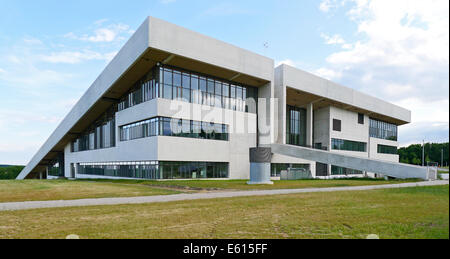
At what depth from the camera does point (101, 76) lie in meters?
42.6

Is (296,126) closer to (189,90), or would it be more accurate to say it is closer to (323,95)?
(323,95)

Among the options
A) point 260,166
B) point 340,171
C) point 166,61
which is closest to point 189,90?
point 166,61

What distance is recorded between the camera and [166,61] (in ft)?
112

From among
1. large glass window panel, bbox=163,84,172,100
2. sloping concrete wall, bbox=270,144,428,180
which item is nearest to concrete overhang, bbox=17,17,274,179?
large glass window panel, bbox=163,84,172,100

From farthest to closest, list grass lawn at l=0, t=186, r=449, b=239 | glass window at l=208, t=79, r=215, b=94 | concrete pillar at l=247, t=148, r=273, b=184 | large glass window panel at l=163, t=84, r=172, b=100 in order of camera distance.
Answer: glass window at l=208, t=79, r=215, b=94 < large glass window panel at l=163, t=84, r=172, b=100 < concrete pillar at l=247, t=148, r=273, b=184 < grass lawn at l=0, t=186, r=449, b=239

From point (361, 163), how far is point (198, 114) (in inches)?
792

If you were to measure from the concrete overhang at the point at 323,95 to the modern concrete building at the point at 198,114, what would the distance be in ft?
0.61

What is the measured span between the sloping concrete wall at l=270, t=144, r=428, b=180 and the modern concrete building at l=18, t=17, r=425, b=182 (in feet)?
0.37

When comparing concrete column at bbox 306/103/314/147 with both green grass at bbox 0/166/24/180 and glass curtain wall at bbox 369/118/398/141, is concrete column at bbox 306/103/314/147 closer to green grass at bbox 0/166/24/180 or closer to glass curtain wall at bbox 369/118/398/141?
glass curtain wall at bbox 369/118/398/141

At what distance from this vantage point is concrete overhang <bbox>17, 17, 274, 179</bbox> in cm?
3170

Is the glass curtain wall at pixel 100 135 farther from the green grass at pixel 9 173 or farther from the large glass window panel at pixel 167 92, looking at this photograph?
the green grass at pixel 9 173

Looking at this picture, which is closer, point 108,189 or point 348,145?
point 108,189
